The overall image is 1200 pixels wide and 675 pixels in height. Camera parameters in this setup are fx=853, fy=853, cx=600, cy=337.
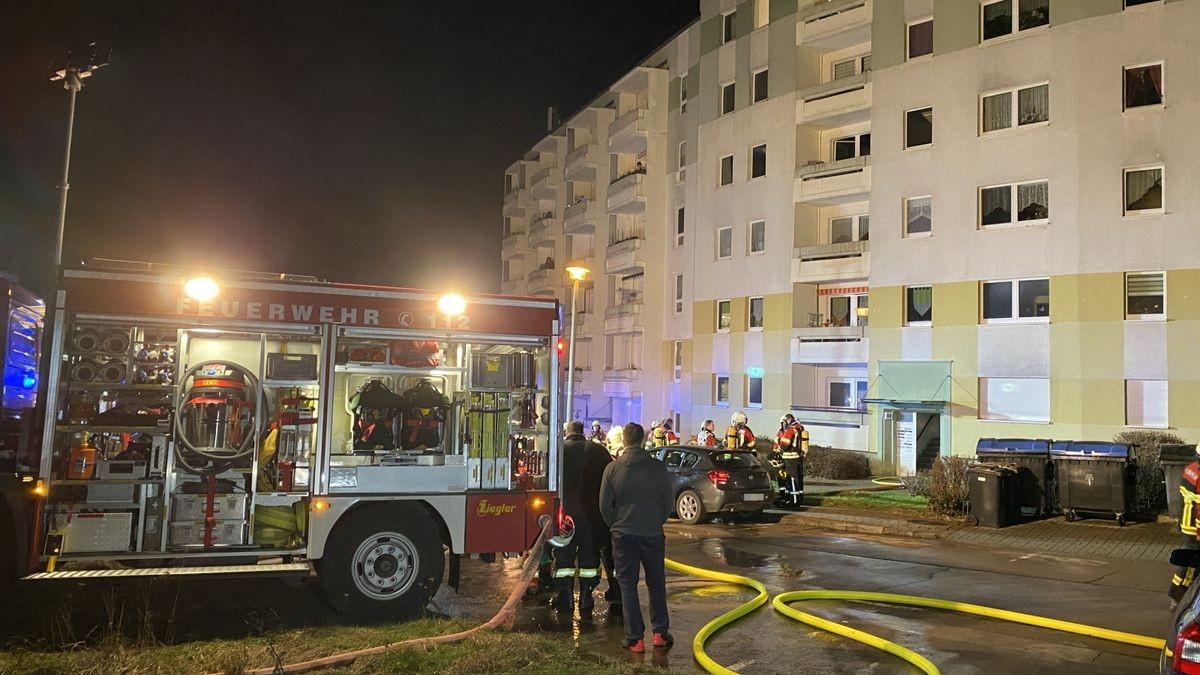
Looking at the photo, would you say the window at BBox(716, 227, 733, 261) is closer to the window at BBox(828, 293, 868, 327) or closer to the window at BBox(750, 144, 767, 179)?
the window at BBox(750, 144, 767, 179)

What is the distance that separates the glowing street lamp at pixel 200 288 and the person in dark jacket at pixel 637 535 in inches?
145

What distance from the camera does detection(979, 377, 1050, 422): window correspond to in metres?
22.0

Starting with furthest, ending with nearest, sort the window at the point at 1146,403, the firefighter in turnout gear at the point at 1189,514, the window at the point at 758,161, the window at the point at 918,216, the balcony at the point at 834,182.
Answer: the window at the point at 758,161 → the balcony at the point at 834,182 → the window at the point at 918,216 → the window at the point at 1146,403 → the firefighter in turnout gear at the point at 1189,514

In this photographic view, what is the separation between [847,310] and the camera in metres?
28.2

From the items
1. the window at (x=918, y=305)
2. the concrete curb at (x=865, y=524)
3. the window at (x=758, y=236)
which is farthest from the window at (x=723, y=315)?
the concrete curb at (x=865, y=524)

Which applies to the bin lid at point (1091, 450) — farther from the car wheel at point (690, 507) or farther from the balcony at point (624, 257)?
the balcony at point (624, 257)

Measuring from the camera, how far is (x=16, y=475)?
6758 millimetres

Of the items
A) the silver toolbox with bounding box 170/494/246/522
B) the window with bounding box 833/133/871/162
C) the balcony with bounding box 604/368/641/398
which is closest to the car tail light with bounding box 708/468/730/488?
the silver toolbox with bounding box 170/494/246/522

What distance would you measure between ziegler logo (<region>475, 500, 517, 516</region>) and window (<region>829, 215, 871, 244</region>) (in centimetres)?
2246

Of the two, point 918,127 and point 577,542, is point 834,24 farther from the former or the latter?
point 577,542

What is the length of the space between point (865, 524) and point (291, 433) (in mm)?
10165

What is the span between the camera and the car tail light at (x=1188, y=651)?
11.3ft

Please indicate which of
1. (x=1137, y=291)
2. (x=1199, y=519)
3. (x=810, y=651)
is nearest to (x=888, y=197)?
(x=1137, y=291)

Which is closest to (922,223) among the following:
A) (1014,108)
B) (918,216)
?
(918,216)
